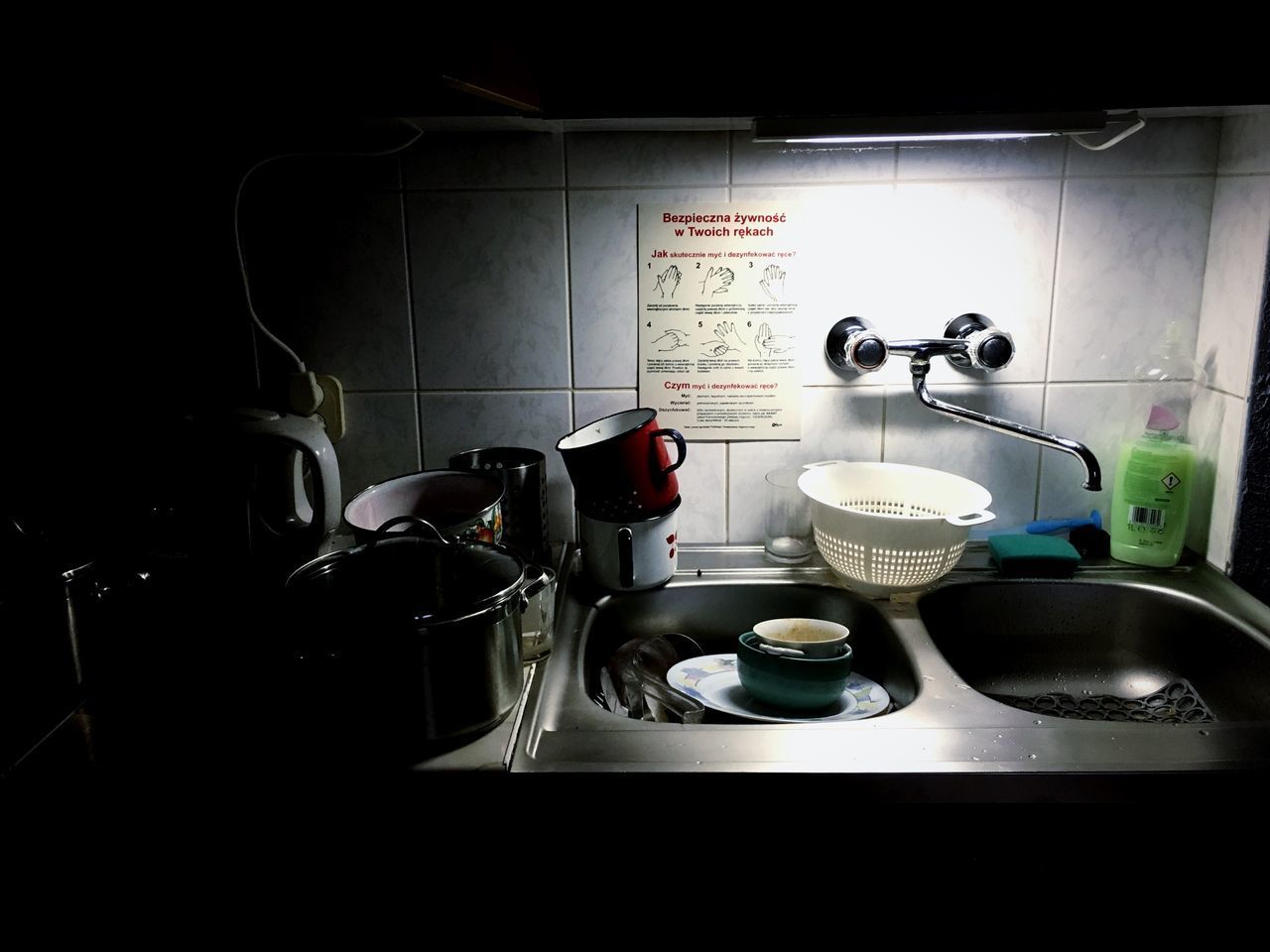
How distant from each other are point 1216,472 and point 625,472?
889mm

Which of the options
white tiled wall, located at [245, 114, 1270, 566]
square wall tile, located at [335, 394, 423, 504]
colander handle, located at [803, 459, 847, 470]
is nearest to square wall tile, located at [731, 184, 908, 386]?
white tiled wall, located at [245, 114, 1270, 566]

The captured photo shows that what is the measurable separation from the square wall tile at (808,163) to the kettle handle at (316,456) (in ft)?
2.34

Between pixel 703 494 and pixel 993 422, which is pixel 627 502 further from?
pixel 993 422

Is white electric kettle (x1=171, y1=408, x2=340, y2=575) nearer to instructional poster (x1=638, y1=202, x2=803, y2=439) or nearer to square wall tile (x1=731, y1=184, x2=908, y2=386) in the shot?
instructional poster (x1=638, y1=202, x2=803, y2=439)

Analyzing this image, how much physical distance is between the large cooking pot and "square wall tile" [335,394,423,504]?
1.46ft

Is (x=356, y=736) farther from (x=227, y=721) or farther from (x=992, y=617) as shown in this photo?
(x=992, y=617)

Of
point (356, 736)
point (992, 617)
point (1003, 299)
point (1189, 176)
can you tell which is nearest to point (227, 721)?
point (356, 736)

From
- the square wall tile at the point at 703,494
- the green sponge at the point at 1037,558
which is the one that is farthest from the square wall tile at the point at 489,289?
the green sponge at the point at 1037,558

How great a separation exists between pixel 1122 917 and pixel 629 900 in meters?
0.52

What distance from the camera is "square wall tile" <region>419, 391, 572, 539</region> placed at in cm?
142

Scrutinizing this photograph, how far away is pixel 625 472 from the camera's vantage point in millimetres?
1229

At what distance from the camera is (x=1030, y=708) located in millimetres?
1274

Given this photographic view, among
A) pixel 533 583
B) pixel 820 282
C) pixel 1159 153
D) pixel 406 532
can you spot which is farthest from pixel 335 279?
pixel 1159 153

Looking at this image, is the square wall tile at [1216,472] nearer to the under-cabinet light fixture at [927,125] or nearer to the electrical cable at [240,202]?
the under-cabinet light fixture at [927,125]
